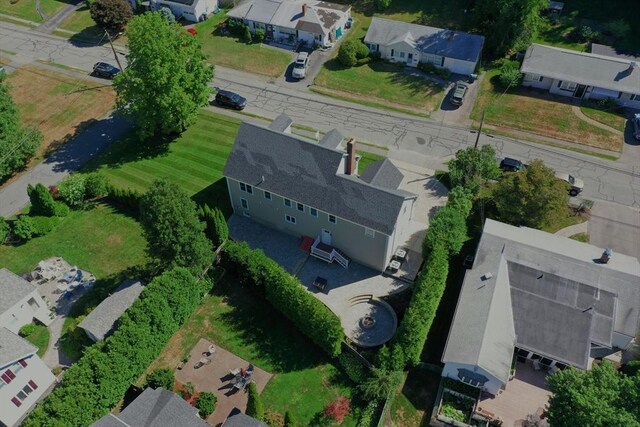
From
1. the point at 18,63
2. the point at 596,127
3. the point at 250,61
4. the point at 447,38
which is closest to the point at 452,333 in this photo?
the point at 596,127

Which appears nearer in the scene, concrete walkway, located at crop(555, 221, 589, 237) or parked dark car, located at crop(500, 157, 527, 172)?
concrete walkway, located at crop(555, 221, 589, 237)

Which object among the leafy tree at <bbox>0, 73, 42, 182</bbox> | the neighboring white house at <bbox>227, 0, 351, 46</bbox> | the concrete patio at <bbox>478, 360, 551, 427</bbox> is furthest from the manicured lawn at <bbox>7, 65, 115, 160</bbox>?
the concrete patio at <bbox>478, 360, 551, 427</bbox>

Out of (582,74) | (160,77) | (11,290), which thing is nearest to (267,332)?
(11,290)

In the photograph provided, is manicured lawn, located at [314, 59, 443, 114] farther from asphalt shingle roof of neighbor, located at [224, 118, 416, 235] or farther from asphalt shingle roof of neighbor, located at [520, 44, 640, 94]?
asphalt shingle roof of neighbor, located at [224, 118, 416, 235]

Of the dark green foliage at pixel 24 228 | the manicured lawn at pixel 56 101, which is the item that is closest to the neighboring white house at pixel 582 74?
the manicured lawn at pixel 56 101

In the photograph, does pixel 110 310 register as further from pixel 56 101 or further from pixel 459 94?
pixel 459 94

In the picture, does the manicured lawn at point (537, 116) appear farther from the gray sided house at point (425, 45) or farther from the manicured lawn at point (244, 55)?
the manicured lawn at point (244, 55)
